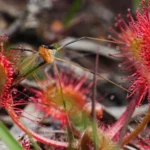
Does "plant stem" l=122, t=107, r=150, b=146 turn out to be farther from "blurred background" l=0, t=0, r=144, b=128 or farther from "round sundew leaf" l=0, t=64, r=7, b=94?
"blurred background" l=0, t=0, r=144, b=128

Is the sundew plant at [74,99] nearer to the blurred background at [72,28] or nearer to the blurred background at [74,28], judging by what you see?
A: the blurred background at [74,28]

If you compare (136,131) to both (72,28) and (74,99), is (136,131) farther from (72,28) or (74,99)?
(72,28)

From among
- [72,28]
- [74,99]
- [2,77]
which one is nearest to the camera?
[2,77]

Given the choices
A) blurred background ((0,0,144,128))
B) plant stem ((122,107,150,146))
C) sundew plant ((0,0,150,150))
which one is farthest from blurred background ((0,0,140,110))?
plant stem ((122,107,150,146))

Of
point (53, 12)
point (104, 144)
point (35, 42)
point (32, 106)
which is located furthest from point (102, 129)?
point (53, 12)

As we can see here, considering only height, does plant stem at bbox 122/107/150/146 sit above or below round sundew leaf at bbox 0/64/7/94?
below

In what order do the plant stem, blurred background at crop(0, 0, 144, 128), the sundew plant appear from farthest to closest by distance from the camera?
blurred background at crop(0, 0, 144, 128) → the plant stem → the sundew plant

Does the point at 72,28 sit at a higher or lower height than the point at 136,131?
higher

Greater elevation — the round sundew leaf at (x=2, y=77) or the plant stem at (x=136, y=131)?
the round sundew leaf at (x=2, y=77)

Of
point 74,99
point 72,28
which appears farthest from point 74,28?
point 74,99

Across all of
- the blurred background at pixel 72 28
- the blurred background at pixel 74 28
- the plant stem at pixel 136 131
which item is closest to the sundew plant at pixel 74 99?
the plant stem at pixel 136 131

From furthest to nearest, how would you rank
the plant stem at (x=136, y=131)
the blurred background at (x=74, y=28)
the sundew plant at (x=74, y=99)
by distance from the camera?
the blurred background at (x=74, y=28)
the plant stem at (x=136, y=131)
the sundew plant at (x=74, y=99)
